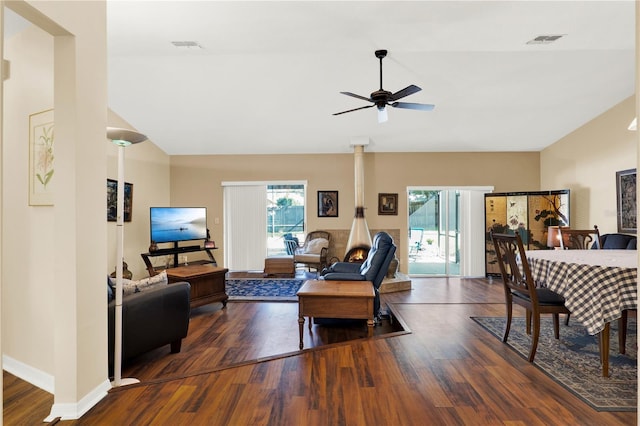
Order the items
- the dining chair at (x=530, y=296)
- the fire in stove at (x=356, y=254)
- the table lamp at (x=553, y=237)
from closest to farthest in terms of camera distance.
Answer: the dining chair at (x=530, y=296) → the table lamp at (x=553, y=237) → the fire in stove at (x=356, y=254)

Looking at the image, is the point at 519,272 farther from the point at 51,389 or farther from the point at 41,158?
the point at 41,158

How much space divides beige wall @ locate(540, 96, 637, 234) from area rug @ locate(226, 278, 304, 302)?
5041 mm

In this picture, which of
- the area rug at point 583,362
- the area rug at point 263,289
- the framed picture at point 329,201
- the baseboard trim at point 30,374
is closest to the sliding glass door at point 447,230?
the framed picture at point 329,201

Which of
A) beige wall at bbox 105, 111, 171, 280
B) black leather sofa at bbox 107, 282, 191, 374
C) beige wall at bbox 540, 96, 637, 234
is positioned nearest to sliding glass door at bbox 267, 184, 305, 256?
beige wall at bbox 105, 111, 171, 280

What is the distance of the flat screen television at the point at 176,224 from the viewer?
5930mm

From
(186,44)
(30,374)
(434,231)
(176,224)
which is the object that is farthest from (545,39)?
Answer: (176,224)

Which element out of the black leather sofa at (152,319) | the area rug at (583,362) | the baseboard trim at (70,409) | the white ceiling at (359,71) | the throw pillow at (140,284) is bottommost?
the area rug at (583,362)

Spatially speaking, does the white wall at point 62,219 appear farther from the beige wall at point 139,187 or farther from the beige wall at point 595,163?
the beige wall at point 595,163

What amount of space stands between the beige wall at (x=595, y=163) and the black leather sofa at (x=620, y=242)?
711 mm

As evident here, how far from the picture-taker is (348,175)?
7.23 meters

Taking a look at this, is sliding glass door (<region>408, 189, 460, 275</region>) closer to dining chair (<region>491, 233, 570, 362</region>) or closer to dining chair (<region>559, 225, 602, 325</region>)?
dining chair (<region>559, 225, 602, 325</region>)

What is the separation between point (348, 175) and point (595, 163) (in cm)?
423

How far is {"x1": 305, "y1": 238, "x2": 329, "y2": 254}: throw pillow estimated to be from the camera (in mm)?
6793

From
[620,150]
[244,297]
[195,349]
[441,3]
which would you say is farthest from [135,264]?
[620,150]
